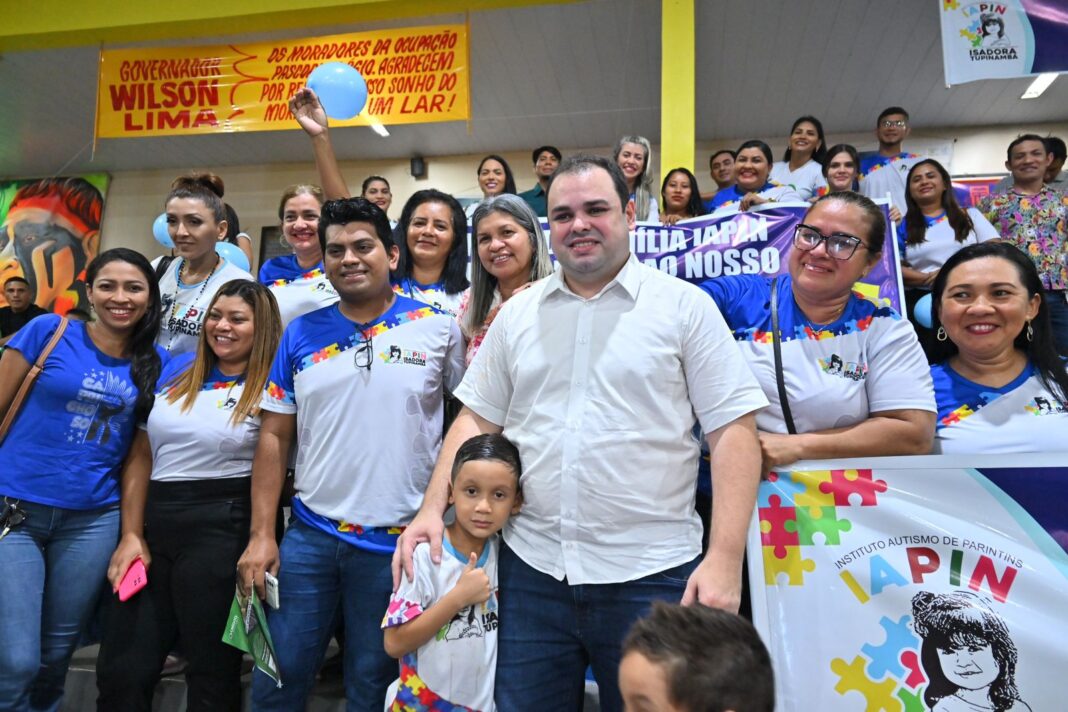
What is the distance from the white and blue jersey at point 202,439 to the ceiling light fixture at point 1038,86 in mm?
8380

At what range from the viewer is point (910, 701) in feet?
5.40

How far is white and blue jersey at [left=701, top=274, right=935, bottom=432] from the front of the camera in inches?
69.6

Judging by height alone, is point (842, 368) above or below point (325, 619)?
above

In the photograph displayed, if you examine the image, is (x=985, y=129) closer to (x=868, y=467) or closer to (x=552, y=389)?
(x=868, y=467)

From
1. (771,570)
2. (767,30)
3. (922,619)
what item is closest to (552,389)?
(771,570)

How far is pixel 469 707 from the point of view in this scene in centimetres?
160

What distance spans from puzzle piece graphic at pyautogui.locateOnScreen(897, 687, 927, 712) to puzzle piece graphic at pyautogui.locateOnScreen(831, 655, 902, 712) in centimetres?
1

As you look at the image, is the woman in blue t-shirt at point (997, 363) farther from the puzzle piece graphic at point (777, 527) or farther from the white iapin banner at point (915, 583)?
the puzzle piece graphic at point (777, 527)

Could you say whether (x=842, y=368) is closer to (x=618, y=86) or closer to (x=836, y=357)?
(x=836, y=357)

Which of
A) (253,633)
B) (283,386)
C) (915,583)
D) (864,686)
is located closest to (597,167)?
(283,386)

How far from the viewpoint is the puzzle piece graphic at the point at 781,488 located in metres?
1.80

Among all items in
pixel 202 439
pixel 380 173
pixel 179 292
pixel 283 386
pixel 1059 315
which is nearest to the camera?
pixel 283 386

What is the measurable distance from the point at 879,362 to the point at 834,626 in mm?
679

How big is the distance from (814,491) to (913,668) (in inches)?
18.2
